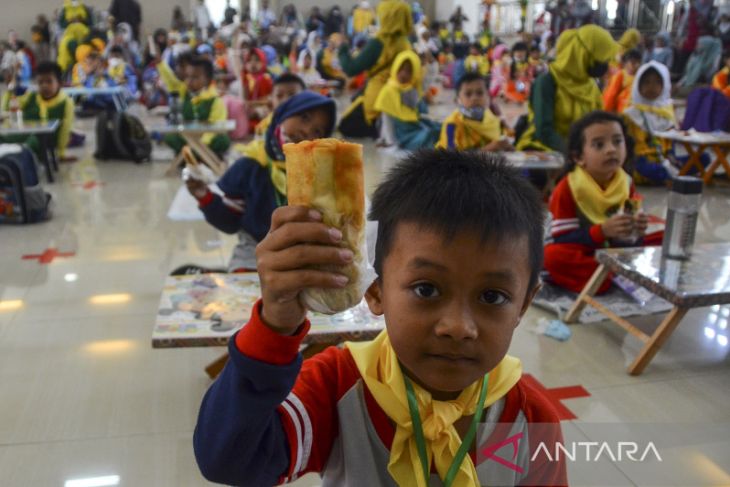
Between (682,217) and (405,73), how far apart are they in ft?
16.9

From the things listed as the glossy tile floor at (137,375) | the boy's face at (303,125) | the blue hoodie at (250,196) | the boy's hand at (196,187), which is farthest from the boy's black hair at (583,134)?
the boy's hand at (196,187)

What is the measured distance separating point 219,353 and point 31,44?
17747mm

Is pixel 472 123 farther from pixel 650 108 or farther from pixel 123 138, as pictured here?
pixel 123 138

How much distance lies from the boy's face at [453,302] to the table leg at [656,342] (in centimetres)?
212

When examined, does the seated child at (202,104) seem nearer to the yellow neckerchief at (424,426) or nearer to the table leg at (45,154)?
the table leg at (45,154)

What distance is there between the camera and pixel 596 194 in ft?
11.6

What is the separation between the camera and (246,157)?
303 centimetres

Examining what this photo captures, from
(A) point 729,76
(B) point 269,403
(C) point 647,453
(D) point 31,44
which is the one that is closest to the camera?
(B) point 269,403

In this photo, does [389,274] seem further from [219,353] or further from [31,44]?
Answer: [31,44]

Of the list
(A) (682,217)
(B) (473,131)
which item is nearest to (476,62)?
(B) (473,131)

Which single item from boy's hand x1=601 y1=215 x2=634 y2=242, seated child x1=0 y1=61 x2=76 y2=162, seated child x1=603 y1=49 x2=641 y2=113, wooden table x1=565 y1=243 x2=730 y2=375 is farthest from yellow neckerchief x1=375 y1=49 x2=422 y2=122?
Answer: wooden table x1=565 y1=243 x2=730 y2=375

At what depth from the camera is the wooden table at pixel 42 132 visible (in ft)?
20.2

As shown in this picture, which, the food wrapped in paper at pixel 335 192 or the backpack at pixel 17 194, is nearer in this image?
the food wrapped in paper at pixel 335 192

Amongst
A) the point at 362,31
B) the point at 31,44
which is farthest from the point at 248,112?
the point at 31,44
